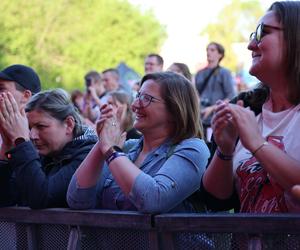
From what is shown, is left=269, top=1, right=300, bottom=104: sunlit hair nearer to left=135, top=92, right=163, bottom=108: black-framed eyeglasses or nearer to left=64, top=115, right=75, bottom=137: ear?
left=135, top=92, right=163, bottom=108: black-framed eyeglasses

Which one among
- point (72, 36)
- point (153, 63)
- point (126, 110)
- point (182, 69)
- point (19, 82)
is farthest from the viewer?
point (72, 36)

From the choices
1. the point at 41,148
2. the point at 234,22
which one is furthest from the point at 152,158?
the point at 234,22

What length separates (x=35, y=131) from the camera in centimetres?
408

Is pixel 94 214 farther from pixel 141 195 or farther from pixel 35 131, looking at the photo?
pixel 35 131

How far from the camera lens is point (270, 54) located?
2.95m

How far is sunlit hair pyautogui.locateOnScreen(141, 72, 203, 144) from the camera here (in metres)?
3.63

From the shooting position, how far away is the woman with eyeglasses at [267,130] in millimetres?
2713

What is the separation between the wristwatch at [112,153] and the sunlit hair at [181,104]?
39 centimetres

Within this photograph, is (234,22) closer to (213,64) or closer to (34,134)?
(213,64)

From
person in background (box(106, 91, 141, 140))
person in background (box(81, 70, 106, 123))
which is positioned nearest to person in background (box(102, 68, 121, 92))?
person in background (box(81, 70, 106, 123))

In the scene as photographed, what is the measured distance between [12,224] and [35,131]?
2.36 feet

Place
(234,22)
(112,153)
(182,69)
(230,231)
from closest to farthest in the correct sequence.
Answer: (230,231) < (112,153) < (182,69) < (234,22)

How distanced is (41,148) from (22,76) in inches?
48.0

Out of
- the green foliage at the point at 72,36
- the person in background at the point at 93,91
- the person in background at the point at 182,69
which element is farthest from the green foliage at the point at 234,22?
the person in background at the point at 182,69
